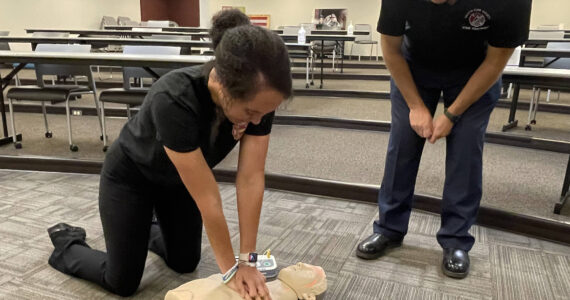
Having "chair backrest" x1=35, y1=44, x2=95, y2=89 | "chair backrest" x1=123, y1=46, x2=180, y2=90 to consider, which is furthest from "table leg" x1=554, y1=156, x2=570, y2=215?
"chair backrest" x1=35, y1=44, x2=95, y2=89

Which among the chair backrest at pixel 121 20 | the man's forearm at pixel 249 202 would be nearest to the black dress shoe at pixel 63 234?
the man's forearm at pixel 249 202

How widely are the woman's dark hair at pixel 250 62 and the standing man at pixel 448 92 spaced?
70 cm

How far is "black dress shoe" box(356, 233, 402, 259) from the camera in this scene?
5.32 ft

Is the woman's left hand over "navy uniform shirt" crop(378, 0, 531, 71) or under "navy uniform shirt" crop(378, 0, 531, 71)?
under

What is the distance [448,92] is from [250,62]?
935 mm

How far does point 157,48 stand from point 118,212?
2.00m

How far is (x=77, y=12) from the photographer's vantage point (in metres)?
9.05

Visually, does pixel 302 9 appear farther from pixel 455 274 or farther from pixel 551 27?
pixel 455 274

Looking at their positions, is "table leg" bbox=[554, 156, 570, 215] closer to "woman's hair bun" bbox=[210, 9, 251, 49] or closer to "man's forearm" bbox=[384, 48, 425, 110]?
"man's forearm" bbox=[384, 48, 425, 110]

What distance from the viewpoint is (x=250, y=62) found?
0.81 m

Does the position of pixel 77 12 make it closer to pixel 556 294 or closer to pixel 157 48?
pixel 157 48

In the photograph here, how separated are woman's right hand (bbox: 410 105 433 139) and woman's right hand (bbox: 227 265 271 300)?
78 centimetres

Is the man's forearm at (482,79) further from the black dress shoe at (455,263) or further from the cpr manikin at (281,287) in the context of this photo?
the cpr manikin at (281,287)

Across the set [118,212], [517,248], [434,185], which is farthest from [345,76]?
[118,212]
